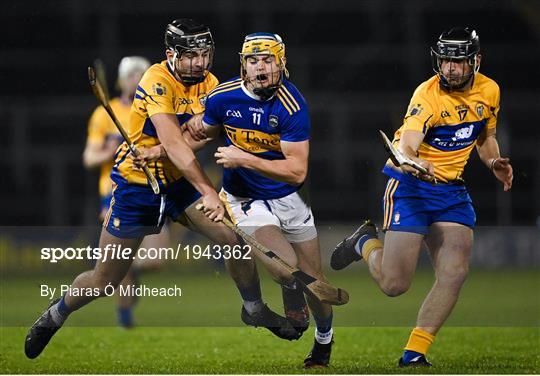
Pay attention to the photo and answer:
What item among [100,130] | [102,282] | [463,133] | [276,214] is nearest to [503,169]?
A: [463,133]

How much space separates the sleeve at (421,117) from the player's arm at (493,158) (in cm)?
39

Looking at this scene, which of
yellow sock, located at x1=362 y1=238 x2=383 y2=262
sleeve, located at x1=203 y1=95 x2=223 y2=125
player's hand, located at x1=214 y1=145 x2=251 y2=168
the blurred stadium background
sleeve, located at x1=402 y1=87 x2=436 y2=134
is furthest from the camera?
the blurred stadium background

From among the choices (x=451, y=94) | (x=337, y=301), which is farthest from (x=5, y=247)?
(x=451, y=94)

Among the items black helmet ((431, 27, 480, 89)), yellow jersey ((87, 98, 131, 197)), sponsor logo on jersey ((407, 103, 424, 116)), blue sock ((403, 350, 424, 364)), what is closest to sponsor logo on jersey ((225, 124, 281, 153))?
sponsor logo on jersey ((407, 103, 424, 116))

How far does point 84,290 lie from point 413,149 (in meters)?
1.97

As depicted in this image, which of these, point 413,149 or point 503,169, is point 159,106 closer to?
point 413,149

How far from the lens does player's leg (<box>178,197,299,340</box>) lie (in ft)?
21.7

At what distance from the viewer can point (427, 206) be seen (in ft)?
21.6

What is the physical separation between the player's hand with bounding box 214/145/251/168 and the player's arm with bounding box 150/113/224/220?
0.52 feet

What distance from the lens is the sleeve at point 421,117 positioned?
641 cm

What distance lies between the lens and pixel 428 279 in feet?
28.4

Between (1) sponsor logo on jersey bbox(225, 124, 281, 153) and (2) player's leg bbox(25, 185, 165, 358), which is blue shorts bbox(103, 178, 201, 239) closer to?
(2) player's leg bbox(25, 185, 165, 358)

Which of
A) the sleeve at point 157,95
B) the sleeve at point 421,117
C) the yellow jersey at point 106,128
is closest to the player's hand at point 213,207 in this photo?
the sleeve at point 157,95

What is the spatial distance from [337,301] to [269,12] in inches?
319
